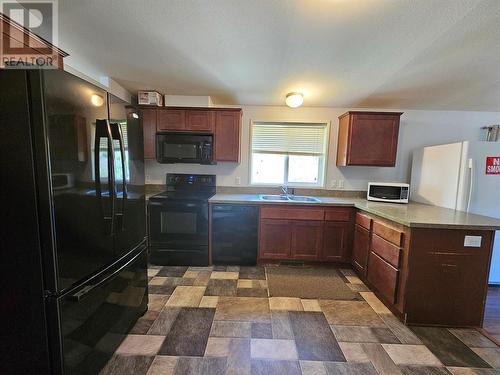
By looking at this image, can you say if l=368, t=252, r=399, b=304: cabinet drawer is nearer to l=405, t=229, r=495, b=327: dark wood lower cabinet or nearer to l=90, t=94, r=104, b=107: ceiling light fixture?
A: l=405, t=229, r=495, b=327: dark wood lower cabinet

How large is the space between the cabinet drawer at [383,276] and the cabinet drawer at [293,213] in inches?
30.0

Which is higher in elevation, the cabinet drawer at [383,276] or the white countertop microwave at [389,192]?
the white countertop microwave at [389,192]

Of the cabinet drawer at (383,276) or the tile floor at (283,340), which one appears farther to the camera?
the cabinet drawer at (383,276)

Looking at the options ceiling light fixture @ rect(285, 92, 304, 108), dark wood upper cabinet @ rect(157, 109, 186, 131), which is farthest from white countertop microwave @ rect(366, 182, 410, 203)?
dark wood upper cabinet @ rect(157, 109, 186, 131)

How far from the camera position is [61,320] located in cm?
111

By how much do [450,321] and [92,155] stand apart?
3041 mm

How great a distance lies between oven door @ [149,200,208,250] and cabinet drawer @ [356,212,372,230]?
77.5 inches

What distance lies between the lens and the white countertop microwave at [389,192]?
2846 mm

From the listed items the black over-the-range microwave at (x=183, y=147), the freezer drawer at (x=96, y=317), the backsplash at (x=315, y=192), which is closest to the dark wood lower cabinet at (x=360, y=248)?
the backsplash at (x=315, y=192)

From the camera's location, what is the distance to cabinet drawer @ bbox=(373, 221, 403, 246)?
196cm

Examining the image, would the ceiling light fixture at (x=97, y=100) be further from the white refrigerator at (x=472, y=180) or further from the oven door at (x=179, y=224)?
the white refrigerator at (x=472, y=180)

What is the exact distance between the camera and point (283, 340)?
1694mm

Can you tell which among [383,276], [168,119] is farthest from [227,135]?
[383,276]

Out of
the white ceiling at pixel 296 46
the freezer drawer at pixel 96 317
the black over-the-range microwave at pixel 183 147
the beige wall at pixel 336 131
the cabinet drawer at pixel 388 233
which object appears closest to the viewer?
the freezer drawer at pixel 96 317
